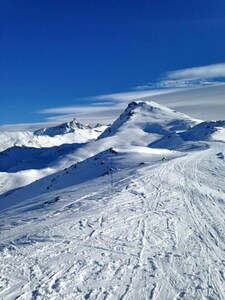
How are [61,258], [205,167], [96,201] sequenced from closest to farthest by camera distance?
[61,258]
[96,201]
[205,167]

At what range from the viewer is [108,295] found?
9812mm

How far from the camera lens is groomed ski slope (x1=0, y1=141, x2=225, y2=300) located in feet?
33.5

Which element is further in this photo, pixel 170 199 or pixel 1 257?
pixel 170 199

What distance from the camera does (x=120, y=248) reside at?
43.4 feet

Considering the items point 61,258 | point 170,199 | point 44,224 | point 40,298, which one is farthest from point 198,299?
point 170,199

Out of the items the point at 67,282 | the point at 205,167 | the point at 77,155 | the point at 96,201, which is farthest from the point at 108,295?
the point at 77,155

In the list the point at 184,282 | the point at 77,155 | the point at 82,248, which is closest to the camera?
the point at 184,282

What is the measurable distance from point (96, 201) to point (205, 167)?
1840 cm

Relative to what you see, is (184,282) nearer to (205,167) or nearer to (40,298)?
(40,298)

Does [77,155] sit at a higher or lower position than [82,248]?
lower

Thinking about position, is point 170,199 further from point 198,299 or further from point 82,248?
point 198,299

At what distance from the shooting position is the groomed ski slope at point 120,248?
10.2 metres

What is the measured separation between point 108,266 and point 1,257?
4349 mm

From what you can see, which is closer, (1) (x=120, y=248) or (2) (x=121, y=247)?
(1) (x=120, y=248)
